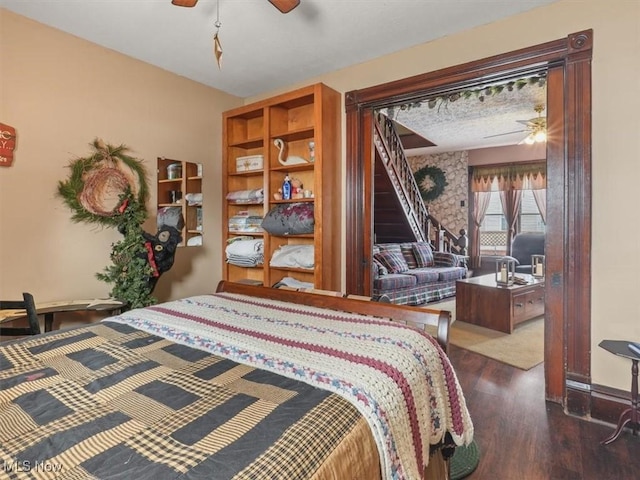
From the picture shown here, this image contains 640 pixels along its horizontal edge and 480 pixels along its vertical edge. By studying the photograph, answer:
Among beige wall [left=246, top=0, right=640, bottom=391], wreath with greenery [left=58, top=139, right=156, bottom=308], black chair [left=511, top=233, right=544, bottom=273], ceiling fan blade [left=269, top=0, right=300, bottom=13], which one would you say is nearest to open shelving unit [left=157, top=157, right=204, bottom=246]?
wreath with greenery [left=58, top=139, right=156, bottom=308]

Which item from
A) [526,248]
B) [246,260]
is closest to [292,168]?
[246,260]

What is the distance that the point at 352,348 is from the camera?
1.17 meters

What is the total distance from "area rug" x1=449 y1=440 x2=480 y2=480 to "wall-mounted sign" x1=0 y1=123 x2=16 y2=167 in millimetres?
3086

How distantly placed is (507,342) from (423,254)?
→ 2.53 meters

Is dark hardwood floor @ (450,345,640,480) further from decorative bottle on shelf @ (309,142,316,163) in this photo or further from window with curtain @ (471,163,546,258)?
window with curtain @ (471,163,546,258)

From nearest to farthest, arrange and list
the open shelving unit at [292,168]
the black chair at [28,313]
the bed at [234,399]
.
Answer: the bed at [234,399] < the black chair at [28,313] < the open shelving unit at [292,168]

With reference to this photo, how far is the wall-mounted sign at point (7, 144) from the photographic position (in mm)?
2168

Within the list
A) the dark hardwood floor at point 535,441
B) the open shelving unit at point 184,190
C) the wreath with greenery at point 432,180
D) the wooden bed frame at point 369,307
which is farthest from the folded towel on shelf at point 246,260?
the wreath with greenery at point 432,180

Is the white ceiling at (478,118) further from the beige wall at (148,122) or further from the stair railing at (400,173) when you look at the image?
the beige wall at (148,122)

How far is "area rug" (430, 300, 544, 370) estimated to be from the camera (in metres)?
3.13

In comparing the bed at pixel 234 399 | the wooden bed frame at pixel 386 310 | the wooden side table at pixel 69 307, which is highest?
the wooden bed frame at pixel 386 310

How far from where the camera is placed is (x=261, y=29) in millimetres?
2426

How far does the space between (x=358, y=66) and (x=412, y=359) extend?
264 cm

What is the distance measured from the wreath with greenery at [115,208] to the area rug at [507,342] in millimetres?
2932
